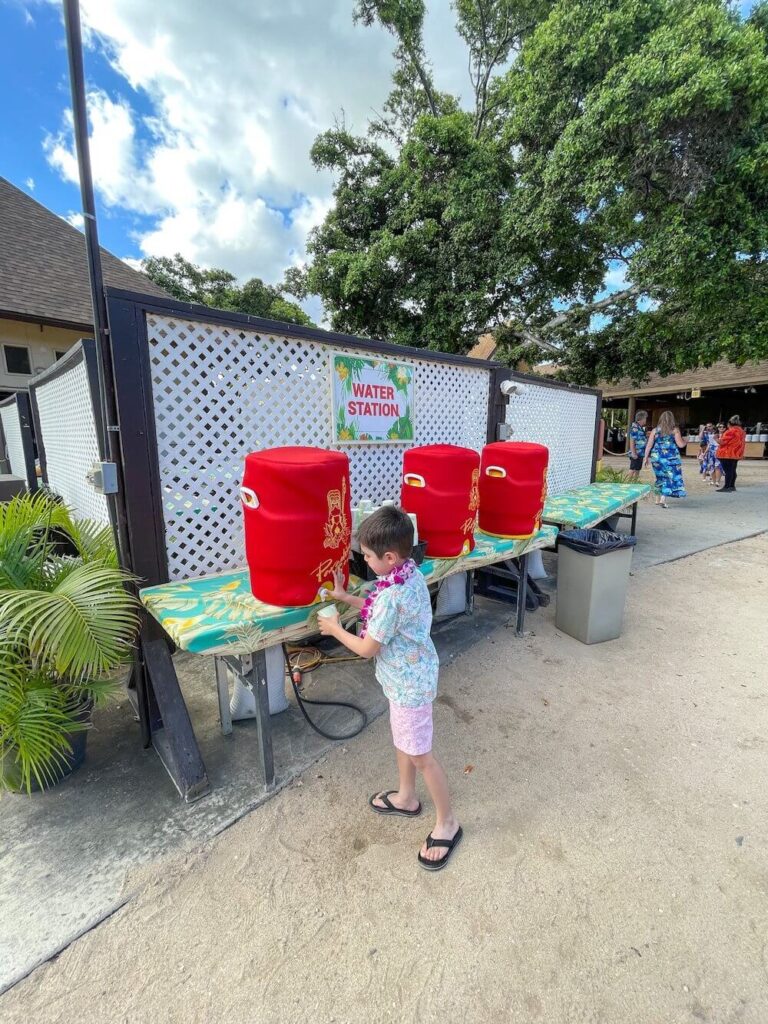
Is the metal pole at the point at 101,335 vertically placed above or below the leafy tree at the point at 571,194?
below

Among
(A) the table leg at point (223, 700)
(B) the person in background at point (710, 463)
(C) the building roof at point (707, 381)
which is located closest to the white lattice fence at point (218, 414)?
(A) the table leg at point (223, 700)

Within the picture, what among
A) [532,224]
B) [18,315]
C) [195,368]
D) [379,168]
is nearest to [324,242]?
[379,168]

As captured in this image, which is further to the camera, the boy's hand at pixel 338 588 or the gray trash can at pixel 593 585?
the gray trash can at pixel 593 585

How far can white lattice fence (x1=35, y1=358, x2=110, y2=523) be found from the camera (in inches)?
123

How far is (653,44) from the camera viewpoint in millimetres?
6715

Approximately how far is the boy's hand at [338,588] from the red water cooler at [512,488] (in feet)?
5.66

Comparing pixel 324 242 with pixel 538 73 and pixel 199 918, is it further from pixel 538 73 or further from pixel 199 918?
pixel 199 918

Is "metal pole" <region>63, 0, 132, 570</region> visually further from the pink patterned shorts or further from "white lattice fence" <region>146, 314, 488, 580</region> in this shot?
the pink patterned shorts

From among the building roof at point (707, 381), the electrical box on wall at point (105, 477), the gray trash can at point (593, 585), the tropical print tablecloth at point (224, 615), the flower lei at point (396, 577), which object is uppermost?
→ the building roof at point (707, 381)

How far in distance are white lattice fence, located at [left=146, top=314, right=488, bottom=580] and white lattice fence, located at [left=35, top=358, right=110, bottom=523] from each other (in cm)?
56

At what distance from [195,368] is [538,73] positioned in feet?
33.9

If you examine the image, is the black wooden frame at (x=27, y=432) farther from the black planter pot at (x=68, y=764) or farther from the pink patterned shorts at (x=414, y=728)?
the pink patterned shorts at (x=414, y=728)

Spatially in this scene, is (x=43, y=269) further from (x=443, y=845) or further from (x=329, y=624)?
(x=443, y=845)

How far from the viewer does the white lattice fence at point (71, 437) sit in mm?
3113
